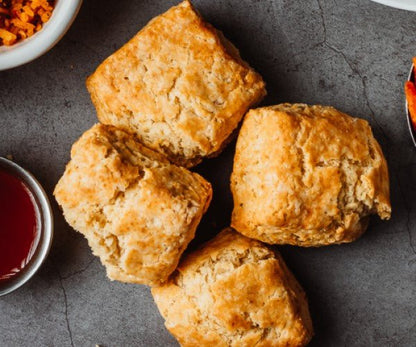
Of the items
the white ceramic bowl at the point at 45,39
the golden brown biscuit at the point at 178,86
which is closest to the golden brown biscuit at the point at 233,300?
the golden brown biscuit at the point at 178,86

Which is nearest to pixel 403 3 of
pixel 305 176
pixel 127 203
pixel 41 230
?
pixel 305 176

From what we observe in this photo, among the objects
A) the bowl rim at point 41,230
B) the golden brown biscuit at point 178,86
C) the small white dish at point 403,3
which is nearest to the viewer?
the small white dish at point 403,3

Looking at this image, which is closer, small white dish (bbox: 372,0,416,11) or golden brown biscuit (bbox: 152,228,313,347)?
small white dish (bbox: 372,0,416,11)

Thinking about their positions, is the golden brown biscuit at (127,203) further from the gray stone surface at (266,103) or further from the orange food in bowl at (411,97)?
the orange food in bowl at (411,97)

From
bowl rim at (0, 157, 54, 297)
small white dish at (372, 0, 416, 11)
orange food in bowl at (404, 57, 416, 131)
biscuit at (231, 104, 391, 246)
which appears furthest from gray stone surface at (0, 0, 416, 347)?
small white dish at (372, 0, 416, 11)

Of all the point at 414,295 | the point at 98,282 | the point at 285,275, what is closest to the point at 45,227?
the point at 98,282

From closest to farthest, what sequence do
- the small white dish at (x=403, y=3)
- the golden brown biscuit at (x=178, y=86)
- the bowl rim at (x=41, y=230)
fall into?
the small white dish at (x=403, y=3) → the golden brown biscuit at (x=178, y=86) → the bowl rim at (x=41, y=230)

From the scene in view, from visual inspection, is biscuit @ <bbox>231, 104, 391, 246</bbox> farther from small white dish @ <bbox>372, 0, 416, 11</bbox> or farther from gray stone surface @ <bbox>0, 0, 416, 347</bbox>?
small white dish @ <bbox>372, 0, 416, 11</bbox>

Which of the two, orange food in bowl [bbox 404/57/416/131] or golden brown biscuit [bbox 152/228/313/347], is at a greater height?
orange food in bowl [bbox 404/57/416/131]
